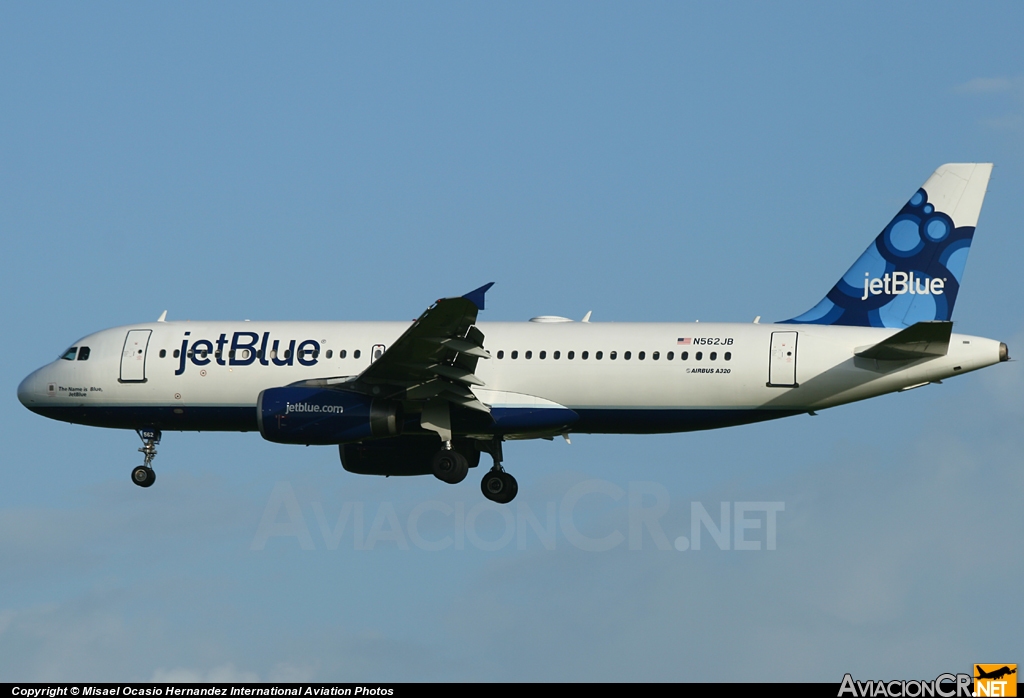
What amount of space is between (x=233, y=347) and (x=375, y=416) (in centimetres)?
573

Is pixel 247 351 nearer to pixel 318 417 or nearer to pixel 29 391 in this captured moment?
pixel 318 417

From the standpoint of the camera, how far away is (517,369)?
153 feet

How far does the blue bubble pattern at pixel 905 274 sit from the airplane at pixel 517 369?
4 cm

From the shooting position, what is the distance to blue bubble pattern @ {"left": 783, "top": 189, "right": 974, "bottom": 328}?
154ft

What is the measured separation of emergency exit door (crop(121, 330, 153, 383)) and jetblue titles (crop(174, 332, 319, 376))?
1.17m

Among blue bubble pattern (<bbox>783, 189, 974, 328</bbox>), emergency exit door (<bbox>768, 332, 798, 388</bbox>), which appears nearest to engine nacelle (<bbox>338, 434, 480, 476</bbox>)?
emergency exit door (<bbox>768, 332, 798, 388</bbox>)

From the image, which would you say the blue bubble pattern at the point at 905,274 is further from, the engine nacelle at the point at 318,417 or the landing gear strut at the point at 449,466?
the engine nacelle at the point at 318,417

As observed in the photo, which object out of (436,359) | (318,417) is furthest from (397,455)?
(436,359)

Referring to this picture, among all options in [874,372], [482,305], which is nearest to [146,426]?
[482,305]

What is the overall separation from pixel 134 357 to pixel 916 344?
2161 centimetres

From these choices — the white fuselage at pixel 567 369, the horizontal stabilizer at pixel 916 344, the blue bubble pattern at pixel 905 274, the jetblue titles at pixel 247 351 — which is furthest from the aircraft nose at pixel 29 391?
the horizontal stabilizer at pixel 916 344

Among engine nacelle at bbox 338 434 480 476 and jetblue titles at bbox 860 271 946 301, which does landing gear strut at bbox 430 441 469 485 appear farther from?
jetblue titles at bbox 860 271 946 301

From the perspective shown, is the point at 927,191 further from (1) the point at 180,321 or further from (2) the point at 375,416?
(1) the point at 180,321

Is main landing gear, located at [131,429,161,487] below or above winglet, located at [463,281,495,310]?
below
